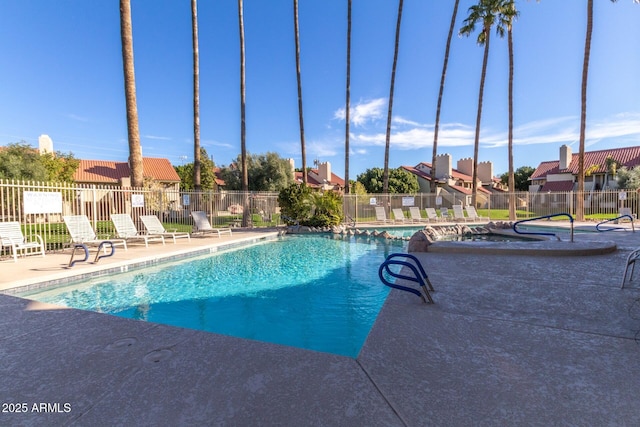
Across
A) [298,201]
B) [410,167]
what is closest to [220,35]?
[298,201]

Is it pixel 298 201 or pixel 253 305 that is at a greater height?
pixel 298 201

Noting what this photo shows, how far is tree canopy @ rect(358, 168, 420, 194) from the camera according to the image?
39.1 m

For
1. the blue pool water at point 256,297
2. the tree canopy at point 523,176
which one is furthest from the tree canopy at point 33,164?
the tree canopy at point 523,176

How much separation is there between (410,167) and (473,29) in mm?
23853

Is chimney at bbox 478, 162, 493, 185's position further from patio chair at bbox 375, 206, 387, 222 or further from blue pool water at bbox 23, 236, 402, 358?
blue pool water at bbox 23, 236, 402, 358

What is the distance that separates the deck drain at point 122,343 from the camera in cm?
293

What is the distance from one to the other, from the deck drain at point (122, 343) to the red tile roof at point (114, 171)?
3015cm

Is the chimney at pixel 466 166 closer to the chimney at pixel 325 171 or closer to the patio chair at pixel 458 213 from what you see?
the chimney at pixel 325 171

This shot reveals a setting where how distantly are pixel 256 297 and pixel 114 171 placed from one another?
3353 centimetres

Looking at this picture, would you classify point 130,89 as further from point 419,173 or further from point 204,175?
point 419,173

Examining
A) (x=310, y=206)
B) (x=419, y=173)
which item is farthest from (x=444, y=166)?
(x=310, y=206)

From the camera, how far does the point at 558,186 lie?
117 feet

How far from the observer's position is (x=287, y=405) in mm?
2064

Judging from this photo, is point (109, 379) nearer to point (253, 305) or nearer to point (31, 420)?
point (31, 420)
